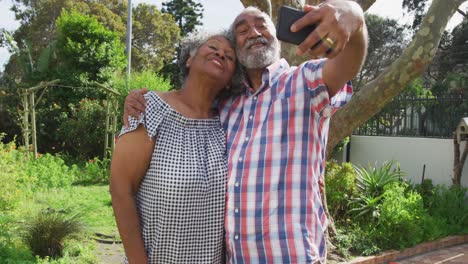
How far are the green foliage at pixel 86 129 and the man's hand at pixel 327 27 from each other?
39.6ft

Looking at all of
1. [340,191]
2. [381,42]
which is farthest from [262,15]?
[381,42]

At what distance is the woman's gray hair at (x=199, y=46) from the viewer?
1948mm

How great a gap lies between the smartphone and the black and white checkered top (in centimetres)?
69

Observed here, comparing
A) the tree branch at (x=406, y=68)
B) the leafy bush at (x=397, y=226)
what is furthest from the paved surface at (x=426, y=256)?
the tree branch at (x=406, y=68)

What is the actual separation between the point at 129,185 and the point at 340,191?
16.4ft

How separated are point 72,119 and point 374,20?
19884 millimetres

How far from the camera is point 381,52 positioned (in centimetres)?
2697

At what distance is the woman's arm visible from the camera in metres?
1.74

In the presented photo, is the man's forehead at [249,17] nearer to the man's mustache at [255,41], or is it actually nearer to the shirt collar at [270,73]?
the man's mustache at [255,41]

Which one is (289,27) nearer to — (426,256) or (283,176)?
(283,176)

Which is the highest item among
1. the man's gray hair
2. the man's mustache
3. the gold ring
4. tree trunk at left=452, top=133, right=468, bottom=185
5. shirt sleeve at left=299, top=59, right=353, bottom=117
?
the man's gray hair

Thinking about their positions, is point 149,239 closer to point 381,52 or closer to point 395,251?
point 395,251

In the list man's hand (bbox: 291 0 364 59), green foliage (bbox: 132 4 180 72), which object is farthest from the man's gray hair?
green foliage (bbox: 132 4 180 72)

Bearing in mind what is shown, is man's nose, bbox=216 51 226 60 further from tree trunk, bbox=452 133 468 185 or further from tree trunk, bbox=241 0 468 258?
tree trunk, bbox=452 133 468 185
